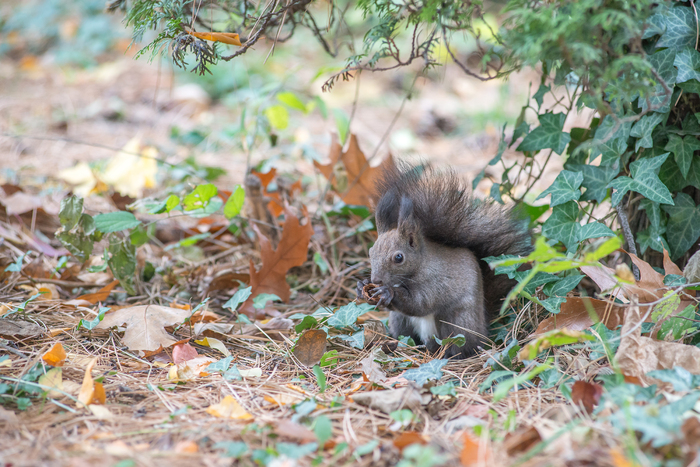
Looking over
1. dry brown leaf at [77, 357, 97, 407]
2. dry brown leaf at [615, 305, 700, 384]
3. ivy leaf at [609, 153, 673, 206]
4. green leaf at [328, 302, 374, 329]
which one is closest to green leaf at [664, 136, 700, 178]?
ivy leaf at [609, 153, 673, 206]

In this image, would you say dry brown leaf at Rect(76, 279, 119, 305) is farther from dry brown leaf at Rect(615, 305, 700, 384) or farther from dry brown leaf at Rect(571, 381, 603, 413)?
dry brown leaf at Rect(615, 305, 700, 384)

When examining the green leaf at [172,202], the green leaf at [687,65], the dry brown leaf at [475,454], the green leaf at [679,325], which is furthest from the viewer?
the green leaf at [172,202]

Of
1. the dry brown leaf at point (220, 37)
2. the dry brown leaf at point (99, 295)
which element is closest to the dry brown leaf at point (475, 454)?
the dry brown leaf at point (220, 37)

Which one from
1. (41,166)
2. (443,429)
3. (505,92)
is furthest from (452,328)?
(505,92)

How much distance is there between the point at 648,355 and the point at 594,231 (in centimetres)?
61

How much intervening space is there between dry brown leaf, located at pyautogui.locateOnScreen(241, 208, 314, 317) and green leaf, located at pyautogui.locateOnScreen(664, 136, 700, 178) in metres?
1.60

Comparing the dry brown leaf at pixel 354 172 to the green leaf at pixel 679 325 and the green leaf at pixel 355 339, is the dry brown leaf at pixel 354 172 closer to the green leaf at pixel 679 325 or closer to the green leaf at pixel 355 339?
the green leaf at pixel 355 339

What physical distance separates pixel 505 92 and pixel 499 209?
3635 millimetres

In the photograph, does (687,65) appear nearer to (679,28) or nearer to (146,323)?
(679,28)

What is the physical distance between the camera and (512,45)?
1590mm

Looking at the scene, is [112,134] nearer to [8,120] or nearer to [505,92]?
[8,120]

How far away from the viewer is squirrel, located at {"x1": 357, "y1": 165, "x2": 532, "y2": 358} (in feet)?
7.53

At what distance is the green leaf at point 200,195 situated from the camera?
2.55 meters

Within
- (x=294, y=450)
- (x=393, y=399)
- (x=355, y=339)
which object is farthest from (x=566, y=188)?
(x=294, y=450)
